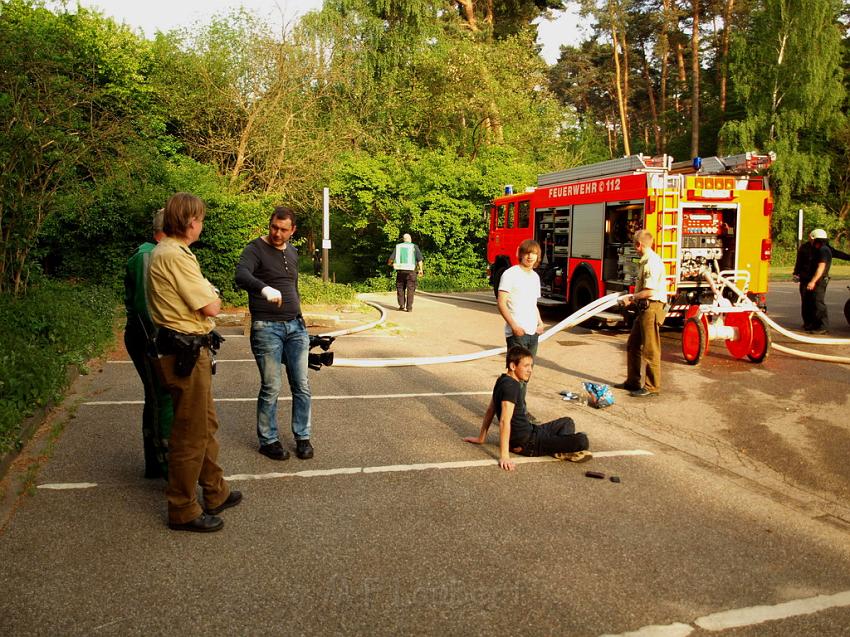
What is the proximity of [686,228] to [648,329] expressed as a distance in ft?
15.3

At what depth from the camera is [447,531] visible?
14.5 feet

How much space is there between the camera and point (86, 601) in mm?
3506

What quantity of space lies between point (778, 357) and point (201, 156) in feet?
72.2

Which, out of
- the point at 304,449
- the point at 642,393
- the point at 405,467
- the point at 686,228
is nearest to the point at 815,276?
the point at 686,228

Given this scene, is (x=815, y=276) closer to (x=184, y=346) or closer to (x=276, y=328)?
(x=276, y=328)

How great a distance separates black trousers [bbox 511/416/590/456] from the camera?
582cm

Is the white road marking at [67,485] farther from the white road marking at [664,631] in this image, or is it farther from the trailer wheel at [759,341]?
the trailer wheel at [759,341]

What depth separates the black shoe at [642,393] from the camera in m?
8.28

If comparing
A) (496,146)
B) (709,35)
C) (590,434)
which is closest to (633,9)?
(709,35)

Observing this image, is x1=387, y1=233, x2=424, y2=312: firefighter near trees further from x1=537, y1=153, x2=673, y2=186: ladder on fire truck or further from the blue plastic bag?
the blue plastic bag

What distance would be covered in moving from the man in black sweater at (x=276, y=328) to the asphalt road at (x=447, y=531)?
27 cm

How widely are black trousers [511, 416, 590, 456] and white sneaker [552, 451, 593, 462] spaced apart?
0.03 meters

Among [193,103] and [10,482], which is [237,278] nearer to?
[10,482]

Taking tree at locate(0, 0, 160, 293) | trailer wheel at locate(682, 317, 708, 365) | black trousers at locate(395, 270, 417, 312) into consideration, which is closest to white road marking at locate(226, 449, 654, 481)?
trailer wheel at locate(682, 317, 708, 365)
